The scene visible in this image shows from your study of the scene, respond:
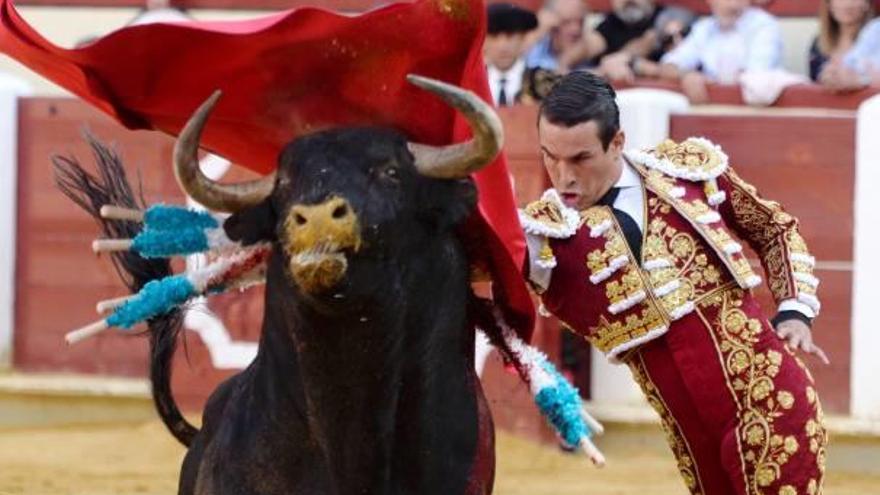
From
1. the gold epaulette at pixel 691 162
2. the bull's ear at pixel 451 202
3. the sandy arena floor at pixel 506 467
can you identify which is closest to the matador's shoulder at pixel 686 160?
the gold epaulette at pixel 691 162

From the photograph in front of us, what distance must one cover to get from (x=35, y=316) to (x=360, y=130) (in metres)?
5.25

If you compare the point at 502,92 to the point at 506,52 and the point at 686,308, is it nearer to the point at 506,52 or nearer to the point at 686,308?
the point at 506,52

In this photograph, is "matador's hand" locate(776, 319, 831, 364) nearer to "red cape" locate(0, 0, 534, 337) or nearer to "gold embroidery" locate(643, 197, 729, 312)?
"gold embroidery" locate(643, 197, 729, 312)

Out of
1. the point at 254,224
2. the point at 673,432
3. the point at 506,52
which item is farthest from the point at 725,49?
the point at 254,224

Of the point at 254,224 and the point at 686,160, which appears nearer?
the point at 254,224

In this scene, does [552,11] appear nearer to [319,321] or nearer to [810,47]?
[810,47]

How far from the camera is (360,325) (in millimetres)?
3221

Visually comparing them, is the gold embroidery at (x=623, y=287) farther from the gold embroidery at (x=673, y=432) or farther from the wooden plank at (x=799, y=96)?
the wooden plank at (x=799, y=96)

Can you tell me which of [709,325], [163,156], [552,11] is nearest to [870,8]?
[552,11]

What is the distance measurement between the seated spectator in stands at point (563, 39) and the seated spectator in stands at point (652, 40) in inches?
2.9

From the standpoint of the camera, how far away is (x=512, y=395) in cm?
747

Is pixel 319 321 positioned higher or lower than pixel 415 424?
higher

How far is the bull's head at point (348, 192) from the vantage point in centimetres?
306

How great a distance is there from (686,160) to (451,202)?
75 cm
